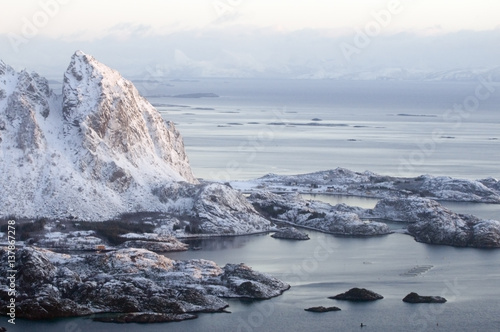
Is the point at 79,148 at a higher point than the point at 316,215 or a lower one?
higher

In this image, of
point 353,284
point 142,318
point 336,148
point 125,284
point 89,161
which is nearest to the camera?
point 142,318

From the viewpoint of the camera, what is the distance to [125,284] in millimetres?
53719

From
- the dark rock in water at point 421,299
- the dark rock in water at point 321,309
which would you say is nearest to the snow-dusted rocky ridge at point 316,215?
the dark rock in water at point 421,299

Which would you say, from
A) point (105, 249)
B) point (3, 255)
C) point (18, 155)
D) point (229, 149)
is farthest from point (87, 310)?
point (229, 149)

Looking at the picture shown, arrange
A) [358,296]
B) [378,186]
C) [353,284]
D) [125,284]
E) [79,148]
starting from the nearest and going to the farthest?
1. [125,284]
2. [358,296]
3. [353,284]
4. [79,148]
5. [378,186]

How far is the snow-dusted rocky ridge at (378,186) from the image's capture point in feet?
318

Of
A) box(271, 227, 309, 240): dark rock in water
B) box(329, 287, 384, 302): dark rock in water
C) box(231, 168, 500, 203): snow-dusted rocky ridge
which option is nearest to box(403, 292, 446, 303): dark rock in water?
box(329, 287, 384, 302): dark rock in water

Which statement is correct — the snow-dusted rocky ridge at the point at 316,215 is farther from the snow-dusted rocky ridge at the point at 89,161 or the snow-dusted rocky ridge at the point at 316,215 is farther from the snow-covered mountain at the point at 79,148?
the snow-covered mountain at the point at 79,148

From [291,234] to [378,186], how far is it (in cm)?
2788

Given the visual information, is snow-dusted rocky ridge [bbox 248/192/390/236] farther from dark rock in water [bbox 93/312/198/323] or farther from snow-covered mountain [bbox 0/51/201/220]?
dark rock in water [bbox 93/312/198/323]

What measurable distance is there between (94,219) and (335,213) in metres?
18.9

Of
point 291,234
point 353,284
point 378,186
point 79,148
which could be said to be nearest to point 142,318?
point 353,284

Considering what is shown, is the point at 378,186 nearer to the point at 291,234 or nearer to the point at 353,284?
the point at 291,234

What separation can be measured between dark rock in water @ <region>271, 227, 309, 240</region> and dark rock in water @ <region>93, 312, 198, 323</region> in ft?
79.9
